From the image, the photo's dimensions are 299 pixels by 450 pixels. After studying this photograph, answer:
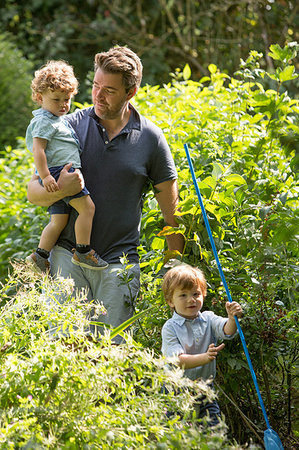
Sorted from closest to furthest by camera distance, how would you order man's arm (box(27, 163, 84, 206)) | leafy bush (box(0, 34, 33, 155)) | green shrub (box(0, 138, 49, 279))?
man's arm (box(27, 163, 84, 206)), green shrub (box(0, 138, 49, 279)), leafy bush (box(0, 34, 33, 155))

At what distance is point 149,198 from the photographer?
3.53m

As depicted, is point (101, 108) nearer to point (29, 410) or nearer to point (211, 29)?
point (29, 410)

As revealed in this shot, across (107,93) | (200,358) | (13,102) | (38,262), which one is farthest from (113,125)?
(13,102)

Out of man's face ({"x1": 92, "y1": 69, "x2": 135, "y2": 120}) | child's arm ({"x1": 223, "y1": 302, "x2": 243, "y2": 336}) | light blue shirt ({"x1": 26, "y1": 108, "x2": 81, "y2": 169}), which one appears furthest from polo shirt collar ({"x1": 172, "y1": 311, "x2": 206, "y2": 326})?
man's face ({"x1": 92, "y1": 69, "x2": 135, "y2": 120})

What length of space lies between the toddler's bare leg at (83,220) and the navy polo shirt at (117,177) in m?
0.08

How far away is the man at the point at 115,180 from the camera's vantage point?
2.94 meters

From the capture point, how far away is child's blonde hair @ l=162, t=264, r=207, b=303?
2.62 m

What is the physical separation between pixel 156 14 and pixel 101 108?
7678 mm

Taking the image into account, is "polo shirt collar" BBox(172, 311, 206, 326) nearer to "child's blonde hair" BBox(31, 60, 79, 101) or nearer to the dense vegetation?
the dense vegetation

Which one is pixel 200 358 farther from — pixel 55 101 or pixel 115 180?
pixel 55 101

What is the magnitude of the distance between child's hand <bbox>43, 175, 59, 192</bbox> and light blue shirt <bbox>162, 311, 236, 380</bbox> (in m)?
0.75

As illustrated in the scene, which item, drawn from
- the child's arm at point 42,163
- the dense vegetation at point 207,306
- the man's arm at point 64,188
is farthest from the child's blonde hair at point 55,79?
the dense vegetation at point 207,306

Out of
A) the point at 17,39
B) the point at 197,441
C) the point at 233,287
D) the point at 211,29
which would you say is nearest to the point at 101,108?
the point at 233,287

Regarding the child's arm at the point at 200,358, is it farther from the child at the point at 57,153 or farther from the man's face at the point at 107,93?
the man's face at the point at 107,93
